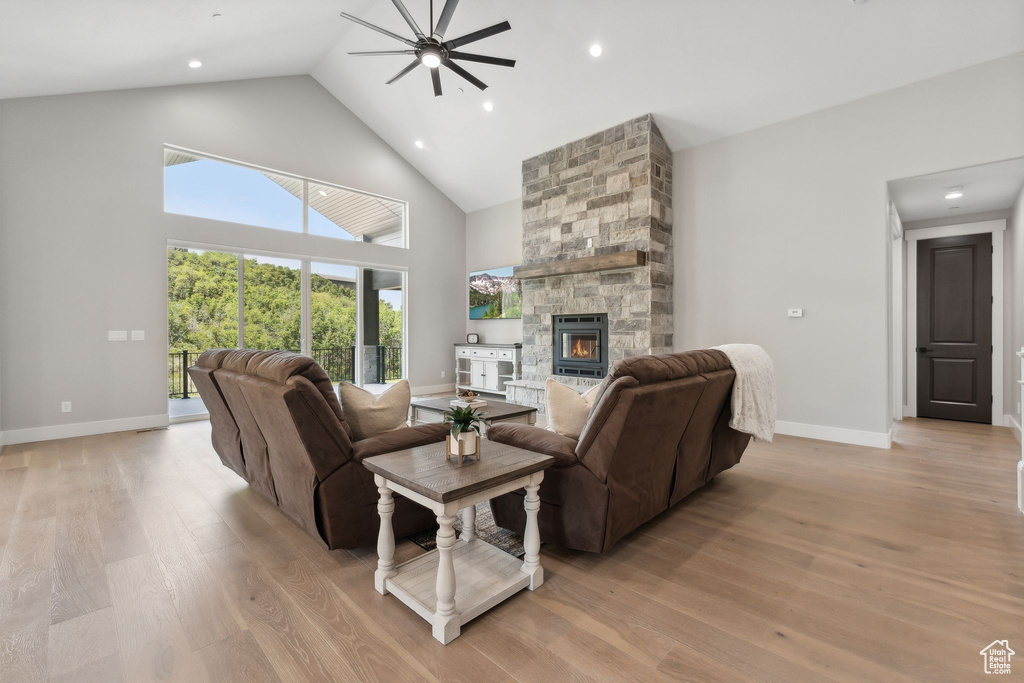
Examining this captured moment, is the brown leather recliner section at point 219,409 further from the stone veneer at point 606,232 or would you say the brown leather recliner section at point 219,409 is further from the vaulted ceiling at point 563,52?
the stone veneer at point 606,232

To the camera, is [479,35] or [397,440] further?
[479,35]

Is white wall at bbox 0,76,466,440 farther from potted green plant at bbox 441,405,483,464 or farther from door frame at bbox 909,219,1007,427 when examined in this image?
door frame at bbox 909,219,1007,427

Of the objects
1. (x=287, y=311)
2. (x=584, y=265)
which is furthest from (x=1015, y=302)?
(x=287, y=311)

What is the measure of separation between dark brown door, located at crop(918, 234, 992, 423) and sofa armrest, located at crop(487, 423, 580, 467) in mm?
5916

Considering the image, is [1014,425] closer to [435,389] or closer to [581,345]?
[581,345]

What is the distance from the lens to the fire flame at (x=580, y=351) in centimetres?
591

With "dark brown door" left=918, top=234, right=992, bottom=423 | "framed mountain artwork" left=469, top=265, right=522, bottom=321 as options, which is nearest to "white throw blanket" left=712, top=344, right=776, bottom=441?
"dark brown door" left=918, top=234, right=992, bottom=423

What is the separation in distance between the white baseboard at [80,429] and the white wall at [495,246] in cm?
463

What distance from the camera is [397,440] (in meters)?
2.25

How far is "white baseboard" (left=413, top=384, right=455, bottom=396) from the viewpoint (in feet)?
24.8

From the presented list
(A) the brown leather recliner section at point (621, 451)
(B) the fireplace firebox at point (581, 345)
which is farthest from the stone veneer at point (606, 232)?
(A) the brown leather recliner section at point (621, 451)

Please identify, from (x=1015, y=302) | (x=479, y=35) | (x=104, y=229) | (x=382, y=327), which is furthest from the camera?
(x=382, y=327)

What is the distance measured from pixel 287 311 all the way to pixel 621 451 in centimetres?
560

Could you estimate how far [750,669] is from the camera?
1.46 meters
